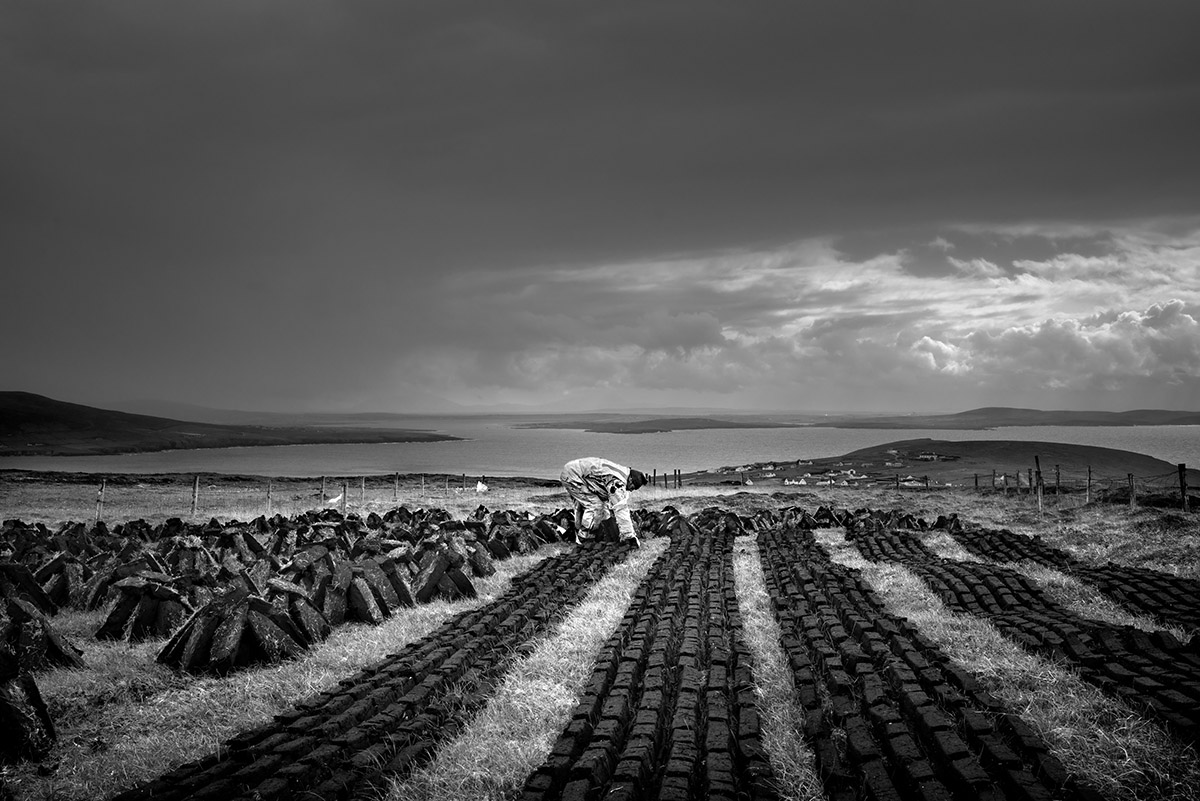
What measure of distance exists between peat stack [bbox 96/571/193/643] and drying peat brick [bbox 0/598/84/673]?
97 cm

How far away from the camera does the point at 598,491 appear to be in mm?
20203

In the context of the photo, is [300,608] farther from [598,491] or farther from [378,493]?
[378,493]

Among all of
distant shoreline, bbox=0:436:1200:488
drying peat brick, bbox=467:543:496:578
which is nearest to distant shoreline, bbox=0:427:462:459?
distant shoreline, bbox=0:436:1200:488

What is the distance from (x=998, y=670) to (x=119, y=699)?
9382 millimetres

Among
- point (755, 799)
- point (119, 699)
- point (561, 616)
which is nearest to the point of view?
point (755, 799)

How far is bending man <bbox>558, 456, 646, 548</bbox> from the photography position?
20.1 m

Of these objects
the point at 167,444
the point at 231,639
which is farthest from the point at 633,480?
the point at 167,444

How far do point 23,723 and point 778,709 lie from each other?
6.58 m

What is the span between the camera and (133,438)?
13462 centimetres

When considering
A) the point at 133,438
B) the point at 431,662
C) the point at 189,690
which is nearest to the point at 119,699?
the point at 189,690

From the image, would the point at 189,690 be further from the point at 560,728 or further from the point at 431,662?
the point at 560,728

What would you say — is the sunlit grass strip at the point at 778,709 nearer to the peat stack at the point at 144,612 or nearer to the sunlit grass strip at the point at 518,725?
the sunlit grass strip at the point at 518,725

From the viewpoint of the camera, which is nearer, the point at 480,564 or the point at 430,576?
the point at 430,576

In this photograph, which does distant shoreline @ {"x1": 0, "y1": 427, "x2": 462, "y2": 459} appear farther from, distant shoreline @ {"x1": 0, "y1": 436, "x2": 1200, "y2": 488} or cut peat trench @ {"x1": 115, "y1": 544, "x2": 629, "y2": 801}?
cut peat trench @ {"x1": 115, "y1": 544, "x2": 629, "y2": 801}
